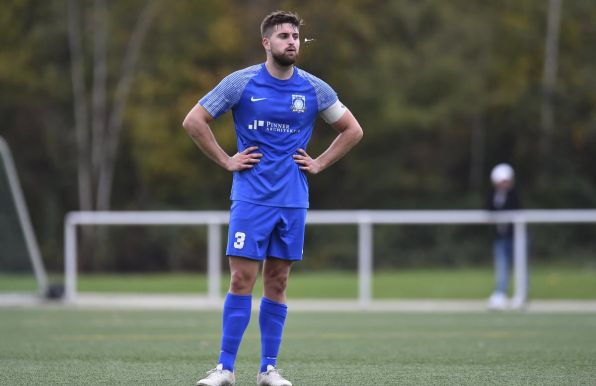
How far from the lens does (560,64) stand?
33.7 metres

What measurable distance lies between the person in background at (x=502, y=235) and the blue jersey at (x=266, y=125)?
9188mm

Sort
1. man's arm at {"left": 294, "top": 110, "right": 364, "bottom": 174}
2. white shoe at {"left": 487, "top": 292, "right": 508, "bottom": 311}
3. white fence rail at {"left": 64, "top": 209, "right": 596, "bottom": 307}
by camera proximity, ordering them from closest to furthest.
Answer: man's arm at {"left": 294, "top": 110, "right": 364, "bottom": 174}, white shoe at {"left": 487, "top": 292, "right": 508, "bottom": 311}, white fence rail at {"left": 64, "top": 209, "right": 596, "bottom": 307}

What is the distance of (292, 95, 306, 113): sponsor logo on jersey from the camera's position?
662 cm

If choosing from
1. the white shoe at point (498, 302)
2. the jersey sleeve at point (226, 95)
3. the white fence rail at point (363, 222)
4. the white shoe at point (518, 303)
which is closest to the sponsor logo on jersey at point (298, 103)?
the jersey sleeve at point (226, 95)

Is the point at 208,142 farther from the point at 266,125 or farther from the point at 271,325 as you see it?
the point at 271,325

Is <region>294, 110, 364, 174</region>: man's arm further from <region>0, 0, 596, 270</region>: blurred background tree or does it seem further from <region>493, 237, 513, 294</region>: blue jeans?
<region>0, 0, 596, 270</region>: blurred background tree

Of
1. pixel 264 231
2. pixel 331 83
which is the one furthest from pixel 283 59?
pixel 331 83

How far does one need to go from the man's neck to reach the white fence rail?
986cm

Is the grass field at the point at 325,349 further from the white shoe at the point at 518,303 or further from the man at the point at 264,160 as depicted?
the white shoe at the point at 518,303

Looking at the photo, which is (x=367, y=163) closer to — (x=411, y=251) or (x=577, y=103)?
(x=577, y=103)

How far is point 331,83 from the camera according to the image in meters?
32.8

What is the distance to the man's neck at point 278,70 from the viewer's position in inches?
261

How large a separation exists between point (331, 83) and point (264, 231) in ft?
86.8

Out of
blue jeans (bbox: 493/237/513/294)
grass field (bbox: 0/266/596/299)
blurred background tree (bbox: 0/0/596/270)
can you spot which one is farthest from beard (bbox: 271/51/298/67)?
blurred background tree (bbox: 0/0/596/270)
